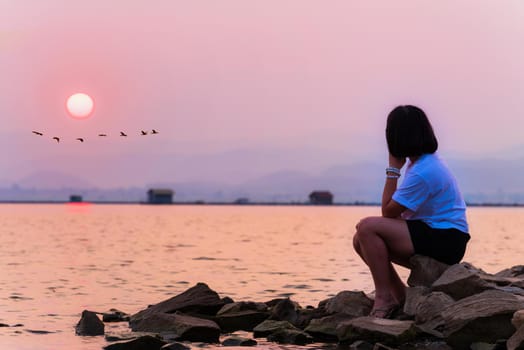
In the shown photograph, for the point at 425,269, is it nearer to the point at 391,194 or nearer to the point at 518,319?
the point at 391,194

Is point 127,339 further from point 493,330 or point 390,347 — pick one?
point 493,330

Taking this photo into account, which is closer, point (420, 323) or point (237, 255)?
point (420, 323)

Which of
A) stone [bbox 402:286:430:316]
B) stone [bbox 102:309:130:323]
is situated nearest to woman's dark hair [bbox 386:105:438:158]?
stone [bbox 402:286:430:316]

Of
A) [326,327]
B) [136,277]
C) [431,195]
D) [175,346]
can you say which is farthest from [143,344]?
[136,277]

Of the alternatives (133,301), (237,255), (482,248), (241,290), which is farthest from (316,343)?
(482,248)

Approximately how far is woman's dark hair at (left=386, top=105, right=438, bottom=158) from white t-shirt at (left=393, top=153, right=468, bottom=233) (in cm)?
18

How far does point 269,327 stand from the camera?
12672 mm

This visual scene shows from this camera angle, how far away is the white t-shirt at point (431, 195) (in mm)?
11125

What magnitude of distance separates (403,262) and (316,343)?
5.10 ft

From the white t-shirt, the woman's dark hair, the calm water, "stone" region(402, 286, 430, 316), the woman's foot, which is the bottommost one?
the calm water

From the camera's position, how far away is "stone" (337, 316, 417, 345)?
430 inches

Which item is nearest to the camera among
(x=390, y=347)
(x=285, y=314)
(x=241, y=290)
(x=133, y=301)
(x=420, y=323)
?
(x=390, y=347)

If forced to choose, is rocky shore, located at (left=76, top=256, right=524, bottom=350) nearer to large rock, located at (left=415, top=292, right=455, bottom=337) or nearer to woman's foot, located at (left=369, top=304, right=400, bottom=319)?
large rock, located at (left=415, top=292, right=455, bottom=337)

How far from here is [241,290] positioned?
2111 centimetres
